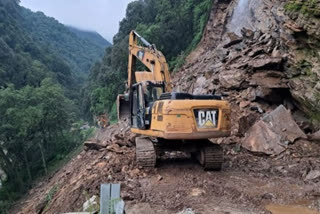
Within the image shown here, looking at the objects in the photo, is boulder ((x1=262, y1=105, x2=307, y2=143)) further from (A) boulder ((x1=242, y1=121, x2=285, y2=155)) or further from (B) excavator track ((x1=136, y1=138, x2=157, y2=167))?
(B) excavator track ((x1=136, y1=138, x2=157, y2=167))

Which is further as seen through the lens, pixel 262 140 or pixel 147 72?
pixel 147 72

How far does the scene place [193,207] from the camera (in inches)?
218

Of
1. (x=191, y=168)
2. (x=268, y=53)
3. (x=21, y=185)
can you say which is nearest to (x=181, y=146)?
(x=191, y=168)

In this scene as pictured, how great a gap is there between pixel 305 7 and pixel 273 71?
115 inches

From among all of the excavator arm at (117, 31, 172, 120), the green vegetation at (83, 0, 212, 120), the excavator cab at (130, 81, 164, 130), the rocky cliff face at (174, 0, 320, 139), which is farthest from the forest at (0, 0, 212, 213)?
the excavator cab at (130, 81, 164, 130)

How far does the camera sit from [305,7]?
29.3 feet

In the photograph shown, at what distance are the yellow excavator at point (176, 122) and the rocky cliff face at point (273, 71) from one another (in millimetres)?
2885

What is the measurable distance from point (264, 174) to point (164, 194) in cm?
256

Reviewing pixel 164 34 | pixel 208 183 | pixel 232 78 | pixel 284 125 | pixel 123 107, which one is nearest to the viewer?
pixel 208 183

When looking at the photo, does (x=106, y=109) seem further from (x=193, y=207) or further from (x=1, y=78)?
(x=193, y=207)

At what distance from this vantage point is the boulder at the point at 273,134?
357 inches

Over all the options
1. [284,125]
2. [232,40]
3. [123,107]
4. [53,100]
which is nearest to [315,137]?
[284,125]

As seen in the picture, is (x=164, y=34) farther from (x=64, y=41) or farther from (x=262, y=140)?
(x=64, y=41)

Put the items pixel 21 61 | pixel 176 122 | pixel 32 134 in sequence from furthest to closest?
pixel 21 61
pixel 32 134
pixel 176 122
